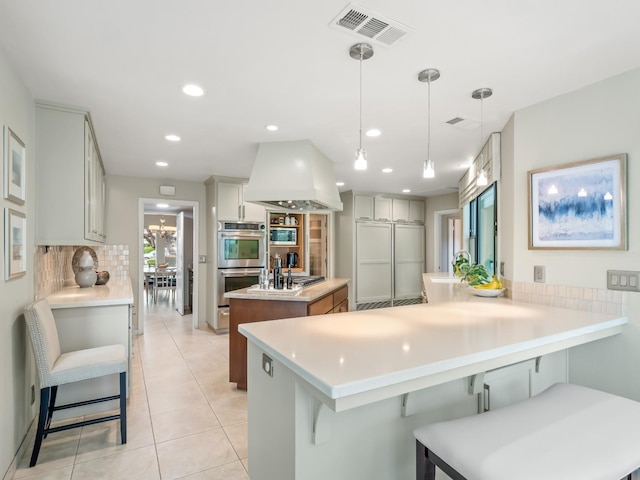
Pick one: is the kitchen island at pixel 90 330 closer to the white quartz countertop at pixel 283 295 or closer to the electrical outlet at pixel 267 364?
the white quartz countertop at pixel 283 295

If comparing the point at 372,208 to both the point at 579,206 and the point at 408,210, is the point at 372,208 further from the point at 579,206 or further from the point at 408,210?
the point at 579,206

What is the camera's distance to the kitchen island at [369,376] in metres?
1.18

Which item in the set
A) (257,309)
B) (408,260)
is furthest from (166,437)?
(408,260)

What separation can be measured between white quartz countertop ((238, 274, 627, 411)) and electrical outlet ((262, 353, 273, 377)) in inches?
4.2

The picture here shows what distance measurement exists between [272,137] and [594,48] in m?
2.32

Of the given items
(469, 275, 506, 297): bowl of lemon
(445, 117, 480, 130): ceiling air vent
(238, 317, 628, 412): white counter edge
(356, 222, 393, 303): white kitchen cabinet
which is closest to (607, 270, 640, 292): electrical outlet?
(238, 317, 628, 412): white counter edge

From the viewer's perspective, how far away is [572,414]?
138 centimetres

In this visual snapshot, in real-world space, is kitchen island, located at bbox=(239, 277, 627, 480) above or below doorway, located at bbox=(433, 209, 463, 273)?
below

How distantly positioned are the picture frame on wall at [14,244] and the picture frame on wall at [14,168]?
0.31 ft

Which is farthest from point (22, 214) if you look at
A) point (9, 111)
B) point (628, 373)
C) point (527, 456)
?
point (628, 373)

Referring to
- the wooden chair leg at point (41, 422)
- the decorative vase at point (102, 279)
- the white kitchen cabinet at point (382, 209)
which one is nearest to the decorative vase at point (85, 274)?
the decorative vase at point (102, 279)

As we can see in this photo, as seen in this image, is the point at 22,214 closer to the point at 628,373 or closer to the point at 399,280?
the point at 628,373

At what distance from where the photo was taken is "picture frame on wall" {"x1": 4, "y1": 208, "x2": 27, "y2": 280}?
1883 millimetres

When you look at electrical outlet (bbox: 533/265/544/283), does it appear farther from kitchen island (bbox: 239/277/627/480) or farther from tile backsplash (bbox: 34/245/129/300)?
tile backsplash (bbox: 34/245/129/300)
